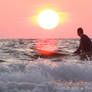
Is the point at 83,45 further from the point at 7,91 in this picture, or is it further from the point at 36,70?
the point at 7,91

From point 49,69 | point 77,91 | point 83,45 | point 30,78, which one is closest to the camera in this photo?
point 77,91

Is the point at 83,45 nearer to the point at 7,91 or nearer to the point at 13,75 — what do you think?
the point at 13,75

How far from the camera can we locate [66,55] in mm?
14031

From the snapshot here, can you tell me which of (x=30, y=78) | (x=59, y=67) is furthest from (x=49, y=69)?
(x=30, y=78)

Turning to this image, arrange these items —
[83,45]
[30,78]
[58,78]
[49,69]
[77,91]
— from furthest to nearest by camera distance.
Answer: [83,45] < [49,69] < [58,78] < [30,78] < [77,91]

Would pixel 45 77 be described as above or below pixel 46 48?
above

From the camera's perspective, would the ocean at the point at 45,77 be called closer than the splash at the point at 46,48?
Yes

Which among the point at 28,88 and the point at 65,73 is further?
the point at 65,73

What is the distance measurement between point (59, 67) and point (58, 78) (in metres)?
1.02

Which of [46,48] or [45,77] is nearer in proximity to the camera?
[45,77]

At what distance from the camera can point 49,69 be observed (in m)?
9.94

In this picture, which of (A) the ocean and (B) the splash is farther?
(B) the splash

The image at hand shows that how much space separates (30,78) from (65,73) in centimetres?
152

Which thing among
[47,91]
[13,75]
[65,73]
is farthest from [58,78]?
[47,91]
